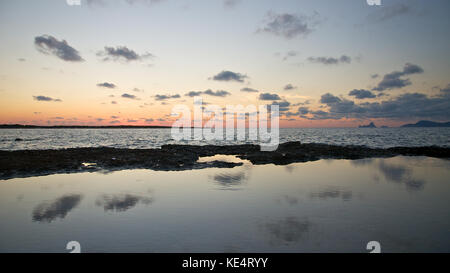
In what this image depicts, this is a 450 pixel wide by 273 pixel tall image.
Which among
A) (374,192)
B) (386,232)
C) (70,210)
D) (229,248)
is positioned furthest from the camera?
(374,192)

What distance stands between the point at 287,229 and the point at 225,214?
2.73 m

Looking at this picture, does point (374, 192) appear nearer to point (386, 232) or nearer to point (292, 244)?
point (386, 232)

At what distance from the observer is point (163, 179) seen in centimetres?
1755

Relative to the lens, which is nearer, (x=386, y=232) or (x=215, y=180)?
(x=386, y=232)

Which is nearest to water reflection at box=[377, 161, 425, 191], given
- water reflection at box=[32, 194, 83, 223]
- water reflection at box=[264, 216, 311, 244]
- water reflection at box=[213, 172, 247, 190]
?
water reflection at box=[264, 216, 311, 244]

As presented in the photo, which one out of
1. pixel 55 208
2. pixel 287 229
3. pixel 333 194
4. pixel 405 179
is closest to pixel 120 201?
pixel 55 208

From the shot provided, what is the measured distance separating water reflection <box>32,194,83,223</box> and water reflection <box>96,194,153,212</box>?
1171 millimetres

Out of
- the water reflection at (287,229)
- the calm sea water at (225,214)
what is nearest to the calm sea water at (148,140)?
the calm sea water at (225,214)

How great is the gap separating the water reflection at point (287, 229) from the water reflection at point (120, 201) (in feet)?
20.9

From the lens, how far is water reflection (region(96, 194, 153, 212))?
10961mm

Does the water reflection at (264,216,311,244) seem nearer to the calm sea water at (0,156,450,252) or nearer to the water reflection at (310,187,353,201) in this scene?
the calm sea water at (0,156,450,252)
